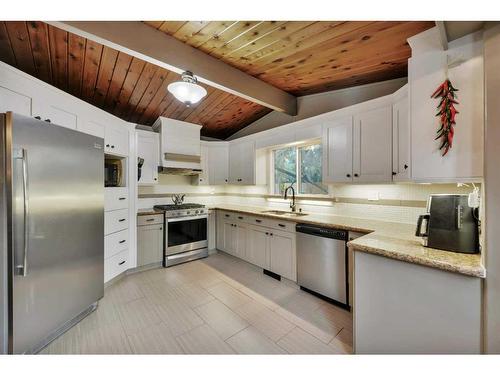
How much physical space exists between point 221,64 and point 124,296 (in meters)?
3.01

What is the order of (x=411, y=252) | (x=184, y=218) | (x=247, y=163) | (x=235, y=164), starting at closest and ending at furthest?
(x=411, y=252) → (x=184, y=218) → (x=247, y=163) → (x=235, y=164)

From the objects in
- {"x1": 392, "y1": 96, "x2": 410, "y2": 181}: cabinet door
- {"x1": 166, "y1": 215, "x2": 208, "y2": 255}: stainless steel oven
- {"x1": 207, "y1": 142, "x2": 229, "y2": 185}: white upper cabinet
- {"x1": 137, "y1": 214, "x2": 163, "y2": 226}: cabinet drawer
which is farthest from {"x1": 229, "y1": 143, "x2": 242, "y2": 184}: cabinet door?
{"x1": 392, "y1": 96, "x2": 410, "y2": 181}: cabinet door

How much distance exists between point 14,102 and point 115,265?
2030mm

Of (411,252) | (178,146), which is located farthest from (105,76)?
(411,252)

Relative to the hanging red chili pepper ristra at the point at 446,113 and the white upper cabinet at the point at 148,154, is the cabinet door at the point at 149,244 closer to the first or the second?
the white upper cabinet at the point at 148,154

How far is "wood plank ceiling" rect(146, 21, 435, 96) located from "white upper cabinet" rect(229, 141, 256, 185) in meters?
1.42

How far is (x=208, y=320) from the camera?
6.45ft

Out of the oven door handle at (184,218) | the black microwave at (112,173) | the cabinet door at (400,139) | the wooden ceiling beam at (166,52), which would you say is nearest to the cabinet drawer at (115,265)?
the oven door handle at (184,218)

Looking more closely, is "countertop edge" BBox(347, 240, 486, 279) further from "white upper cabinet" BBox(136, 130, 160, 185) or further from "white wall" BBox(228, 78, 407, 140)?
"white upper cabinet" BBox(136, 130, 160, 185)

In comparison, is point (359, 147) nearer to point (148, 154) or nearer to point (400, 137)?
point (400, 137)

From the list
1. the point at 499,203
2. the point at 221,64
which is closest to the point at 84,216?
the point at 221,64

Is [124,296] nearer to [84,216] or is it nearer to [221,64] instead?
[84,216]

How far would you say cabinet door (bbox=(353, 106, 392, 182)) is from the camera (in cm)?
210

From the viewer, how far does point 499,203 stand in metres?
0.98
